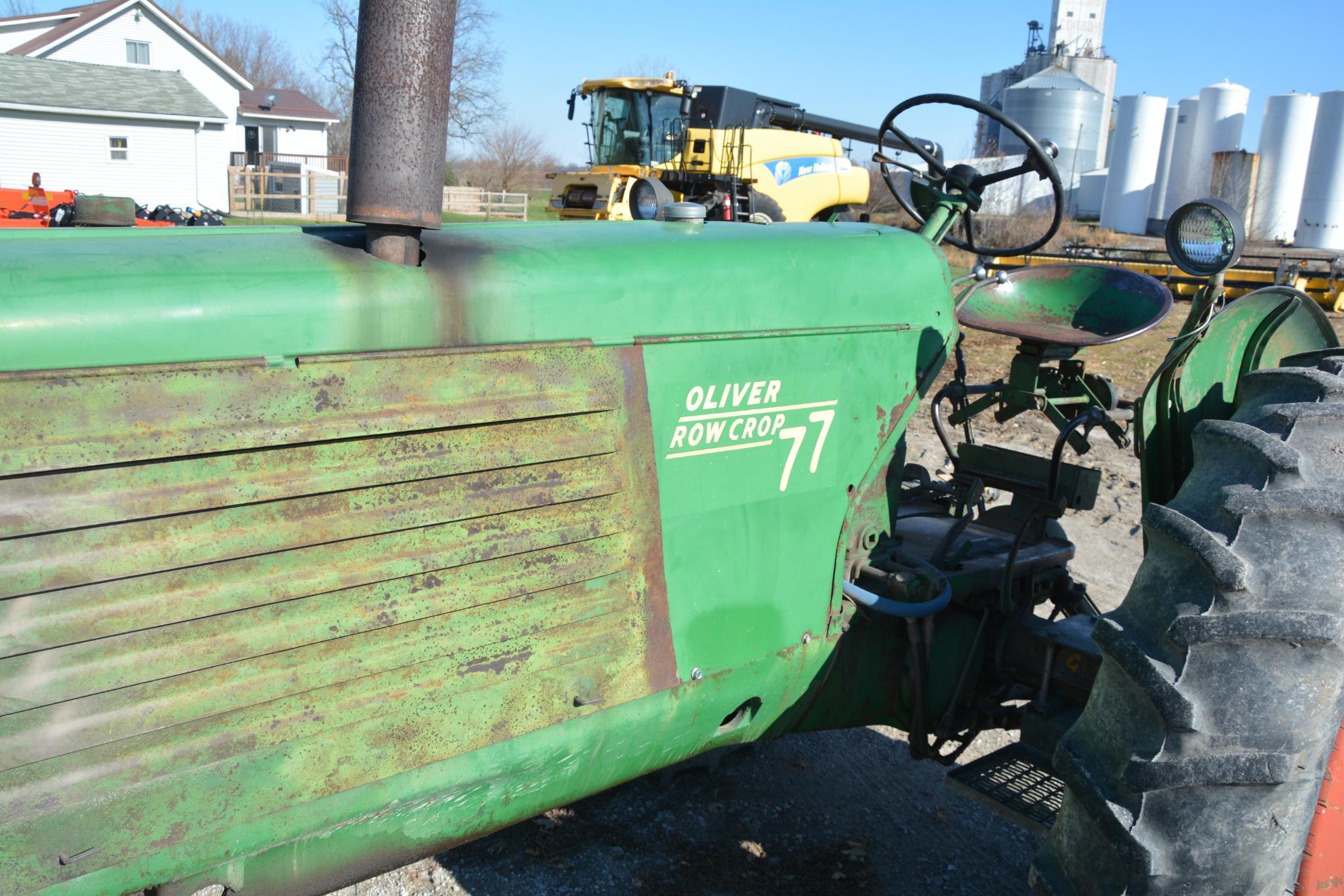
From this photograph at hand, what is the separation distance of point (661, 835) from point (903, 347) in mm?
1753

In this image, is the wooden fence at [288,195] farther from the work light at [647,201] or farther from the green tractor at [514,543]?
the green tractor at [514,543]

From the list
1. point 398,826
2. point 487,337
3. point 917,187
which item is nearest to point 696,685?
point 398,826

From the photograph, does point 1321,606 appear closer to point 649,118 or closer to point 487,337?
point 487,337

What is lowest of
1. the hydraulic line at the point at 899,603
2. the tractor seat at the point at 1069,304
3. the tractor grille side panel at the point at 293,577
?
the hydraulic line at the point at 899,603

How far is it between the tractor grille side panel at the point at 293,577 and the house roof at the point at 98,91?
29720mm

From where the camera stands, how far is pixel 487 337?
6.06ft

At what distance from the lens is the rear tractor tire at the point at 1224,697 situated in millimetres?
1917

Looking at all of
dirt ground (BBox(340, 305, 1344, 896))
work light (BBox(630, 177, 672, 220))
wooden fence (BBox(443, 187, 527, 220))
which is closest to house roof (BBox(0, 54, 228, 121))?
wooden fence (BBox(443, 187, 527, 220))

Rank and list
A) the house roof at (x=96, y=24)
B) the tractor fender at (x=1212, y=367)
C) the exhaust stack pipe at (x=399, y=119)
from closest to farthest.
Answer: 1. the exhaust stack pipe at (x=399, y=119)
2. the tractor fender at (x=1212, y=367)
3. the house roof at (x=96, y=24)

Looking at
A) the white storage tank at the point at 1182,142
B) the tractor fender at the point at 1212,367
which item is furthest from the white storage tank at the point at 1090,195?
the tractor fender at the point at 1212,367

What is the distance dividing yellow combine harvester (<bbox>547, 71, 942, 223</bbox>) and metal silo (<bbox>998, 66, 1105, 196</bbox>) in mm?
31052

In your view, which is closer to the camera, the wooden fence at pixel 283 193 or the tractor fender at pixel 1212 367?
the tractor fender at pixel 1212 367

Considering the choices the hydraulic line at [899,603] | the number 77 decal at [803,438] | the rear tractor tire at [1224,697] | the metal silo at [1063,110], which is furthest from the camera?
→ the metal silo at [1063,110]

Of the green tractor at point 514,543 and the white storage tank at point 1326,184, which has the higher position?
the white storage tank at point 1326,184
